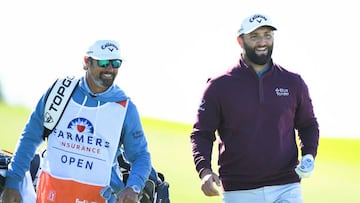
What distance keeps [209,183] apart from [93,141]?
0.77 meters

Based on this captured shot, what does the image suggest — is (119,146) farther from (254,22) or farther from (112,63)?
(254,22)

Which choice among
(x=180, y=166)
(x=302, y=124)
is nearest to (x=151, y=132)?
(x=180, y=166)

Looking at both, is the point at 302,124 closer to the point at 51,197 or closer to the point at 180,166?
the point at 51,197

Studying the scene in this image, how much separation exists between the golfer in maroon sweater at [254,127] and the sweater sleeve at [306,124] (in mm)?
10

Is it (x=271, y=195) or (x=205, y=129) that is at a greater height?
(x=205, y=129)

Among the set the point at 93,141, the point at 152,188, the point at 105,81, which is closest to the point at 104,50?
the point at 105,81

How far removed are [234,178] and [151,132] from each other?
10588 mm

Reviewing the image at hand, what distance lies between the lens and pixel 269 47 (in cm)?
637

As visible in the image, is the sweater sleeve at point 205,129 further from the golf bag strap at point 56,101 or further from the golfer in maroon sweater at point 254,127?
the golf bag strap at point 56,101

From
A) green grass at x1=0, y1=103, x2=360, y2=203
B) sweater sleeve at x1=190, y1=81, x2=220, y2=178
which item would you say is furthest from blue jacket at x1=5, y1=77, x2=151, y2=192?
green grass at x1=0, y1=103, x2=360, y2=203

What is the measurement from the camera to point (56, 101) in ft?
20.2

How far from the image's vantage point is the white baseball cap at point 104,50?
6.10 meters

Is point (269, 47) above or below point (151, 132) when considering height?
above

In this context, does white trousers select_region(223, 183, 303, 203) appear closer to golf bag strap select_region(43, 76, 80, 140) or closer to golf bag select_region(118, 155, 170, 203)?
golf bag select_region(118, 155, 170, 203)
